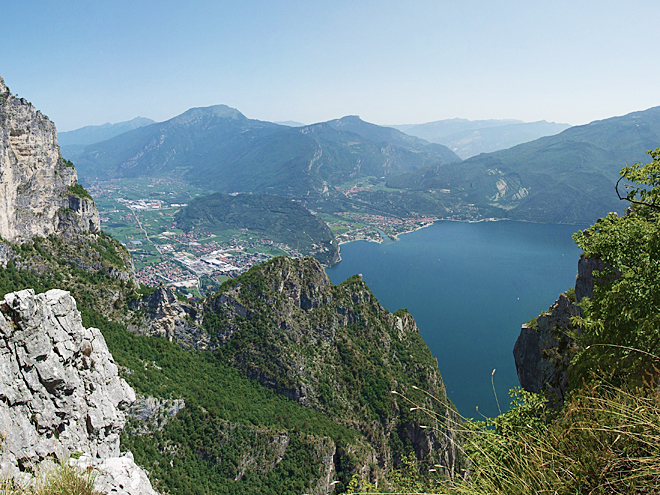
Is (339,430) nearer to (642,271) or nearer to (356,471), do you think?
(356,471)

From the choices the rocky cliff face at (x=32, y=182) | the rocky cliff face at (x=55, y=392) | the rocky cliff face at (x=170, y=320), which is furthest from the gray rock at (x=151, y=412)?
A: the rocky cliff face at (x=32, y=182)

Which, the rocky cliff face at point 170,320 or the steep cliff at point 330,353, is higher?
the rocky cliff face at point 170,320

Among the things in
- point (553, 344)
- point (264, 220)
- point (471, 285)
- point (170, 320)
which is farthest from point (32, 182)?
point (264, 220)

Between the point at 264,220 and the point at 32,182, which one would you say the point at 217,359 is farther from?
the point at 264,220

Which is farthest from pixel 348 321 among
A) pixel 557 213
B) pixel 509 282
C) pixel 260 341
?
pixel 557 213

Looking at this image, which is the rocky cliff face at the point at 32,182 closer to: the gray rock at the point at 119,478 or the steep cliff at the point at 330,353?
the steep cliff at the point at 330,353
